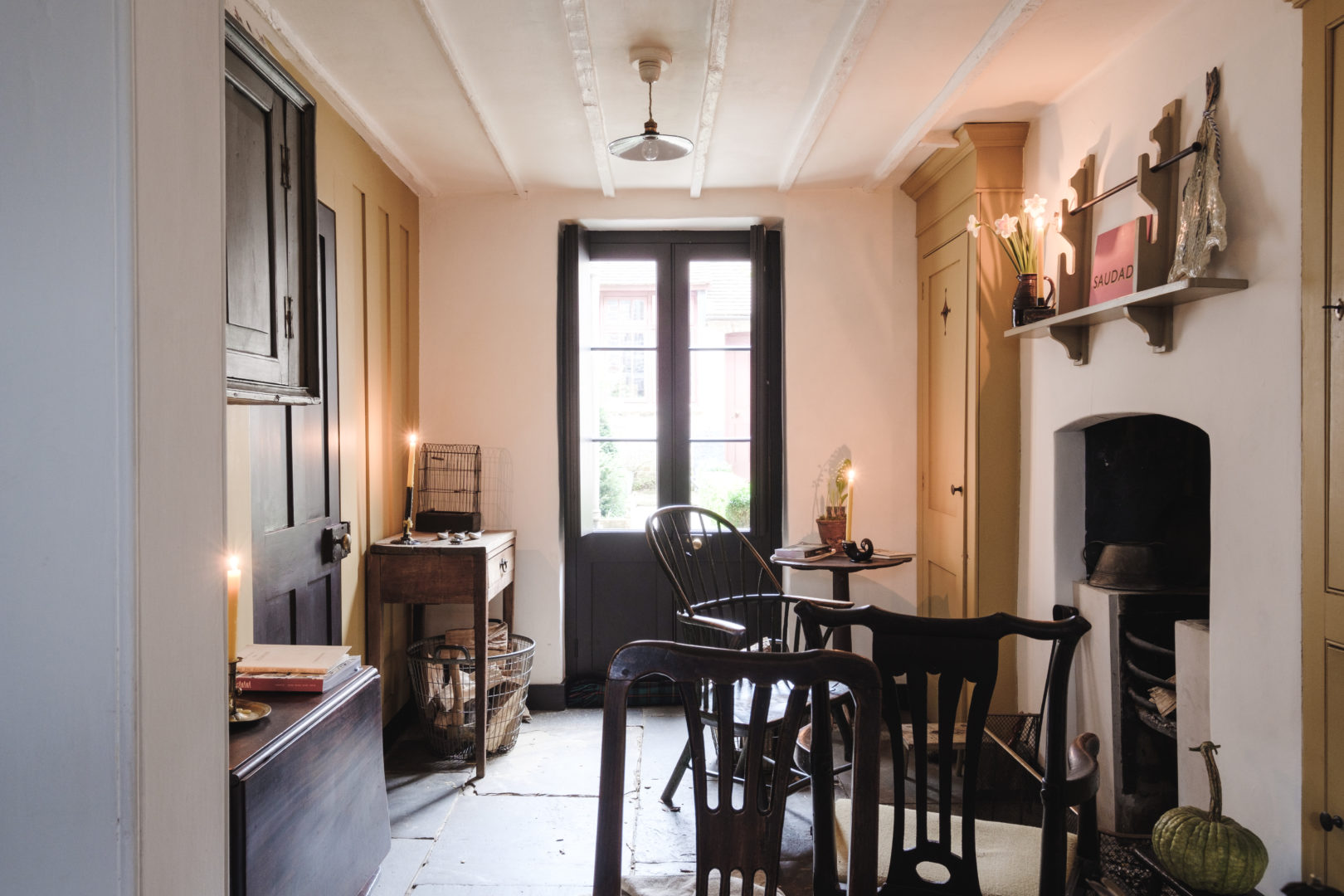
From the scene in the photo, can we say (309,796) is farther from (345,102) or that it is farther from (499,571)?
(345,102)

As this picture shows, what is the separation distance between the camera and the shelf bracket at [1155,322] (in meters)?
2.39

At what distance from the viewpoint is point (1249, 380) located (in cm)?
210

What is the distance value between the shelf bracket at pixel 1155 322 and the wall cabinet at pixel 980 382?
99cm

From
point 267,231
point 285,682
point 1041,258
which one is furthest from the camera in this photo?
point 1041,258

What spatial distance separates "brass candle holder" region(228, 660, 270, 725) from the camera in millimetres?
1693

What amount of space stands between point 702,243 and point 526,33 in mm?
2034

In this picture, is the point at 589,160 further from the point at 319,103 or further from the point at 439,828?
the point at 439,828

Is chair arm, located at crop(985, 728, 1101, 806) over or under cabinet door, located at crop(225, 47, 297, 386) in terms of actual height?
under

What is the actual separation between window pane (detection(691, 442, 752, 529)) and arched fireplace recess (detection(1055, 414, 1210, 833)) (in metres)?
1.72

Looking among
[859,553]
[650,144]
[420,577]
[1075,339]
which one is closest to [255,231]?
[650,144]

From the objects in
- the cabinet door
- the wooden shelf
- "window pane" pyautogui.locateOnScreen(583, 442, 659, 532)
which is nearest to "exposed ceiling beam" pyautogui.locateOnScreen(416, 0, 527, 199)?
the cabinet door

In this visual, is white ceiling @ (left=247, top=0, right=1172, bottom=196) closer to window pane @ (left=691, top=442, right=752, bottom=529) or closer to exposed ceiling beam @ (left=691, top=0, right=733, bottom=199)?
exposed ceiling beam @ (left=691, top=0, right=733, bottom=199)

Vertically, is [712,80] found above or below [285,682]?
above

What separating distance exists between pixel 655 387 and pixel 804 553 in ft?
4.13
